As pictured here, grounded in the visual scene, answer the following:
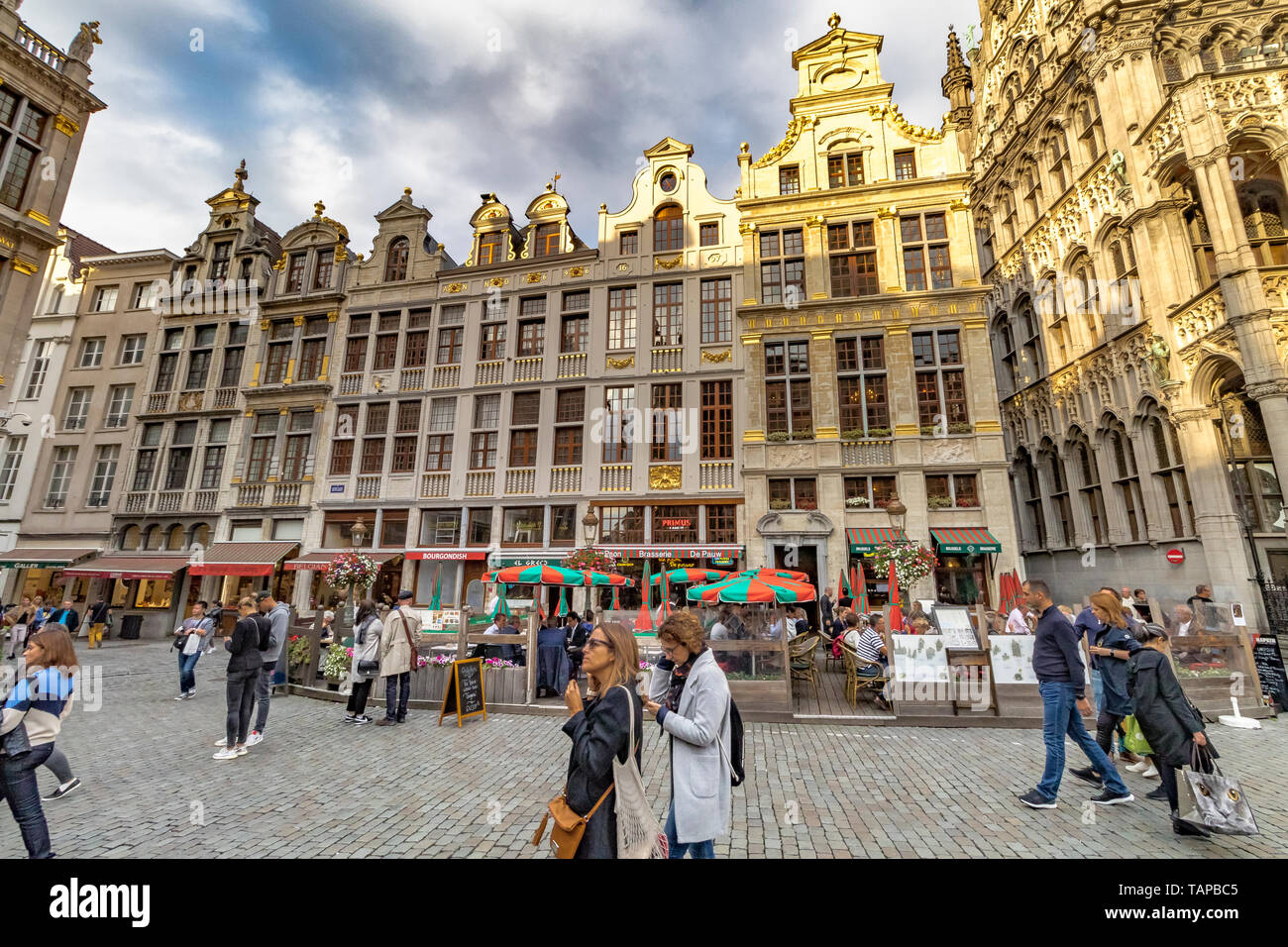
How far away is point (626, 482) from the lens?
71.1 ft

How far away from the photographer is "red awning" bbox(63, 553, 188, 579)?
23.4 meters

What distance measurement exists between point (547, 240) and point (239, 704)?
76.2ft

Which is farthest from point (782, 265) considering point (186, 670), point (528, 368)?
point (186, 670)

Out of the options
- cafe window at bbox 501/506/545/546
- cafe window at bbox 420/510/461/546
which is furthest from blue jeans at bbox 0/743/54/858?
cafe window at bbox 420/510/461/546

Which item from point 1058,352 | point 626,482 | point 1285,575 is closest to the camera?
point 1285,575

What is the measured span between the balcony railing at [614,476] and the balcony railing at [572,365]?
4.53 m

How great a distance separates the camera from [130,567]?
23.8 metres

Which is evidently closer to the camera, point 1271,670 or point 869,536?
point 1271,670

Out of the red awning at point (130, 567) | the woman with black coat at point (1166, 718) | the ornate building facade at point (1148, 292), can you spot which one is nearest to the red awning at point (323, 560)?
the red awning at point (130, 567)

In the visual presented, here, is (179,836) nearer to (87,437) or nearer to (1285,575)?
(1285,575)

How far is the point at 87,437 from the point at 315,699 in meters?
27.6

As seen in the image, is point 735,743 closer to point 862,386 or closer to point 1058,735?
point 1058,735

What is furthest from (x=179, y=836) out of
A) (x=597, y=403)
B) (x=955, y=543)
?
(x=955, y=543)
